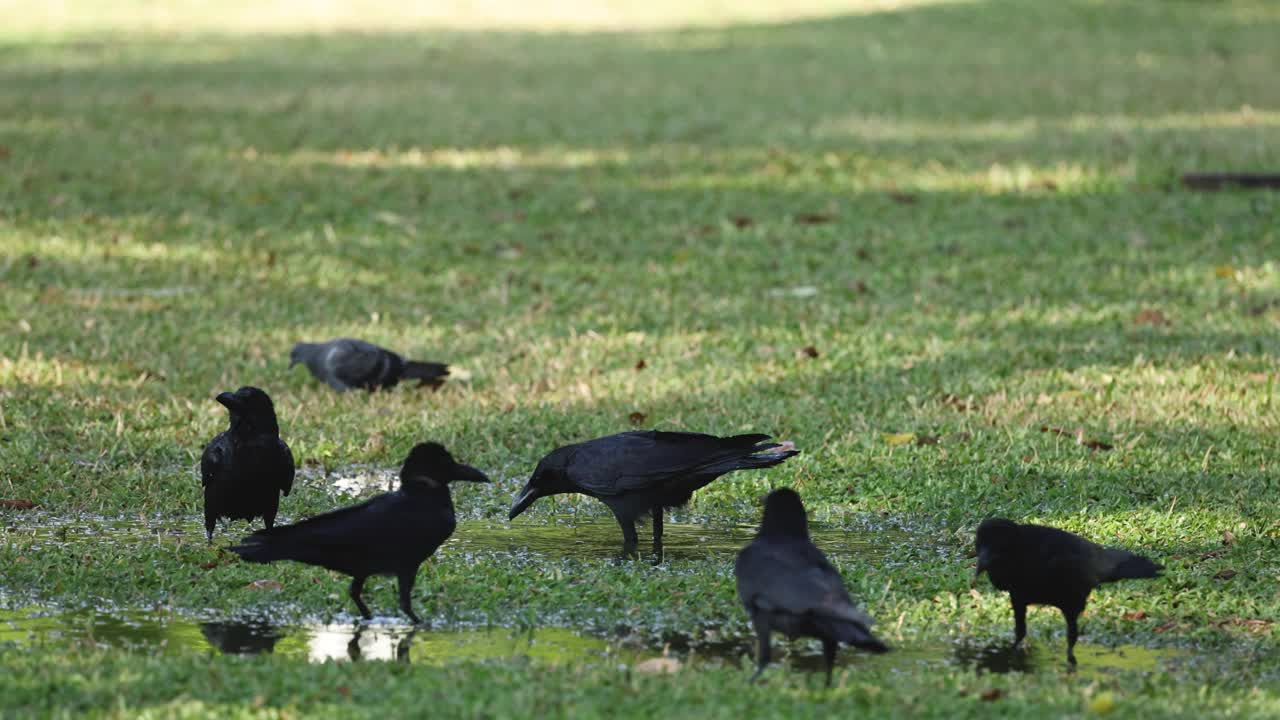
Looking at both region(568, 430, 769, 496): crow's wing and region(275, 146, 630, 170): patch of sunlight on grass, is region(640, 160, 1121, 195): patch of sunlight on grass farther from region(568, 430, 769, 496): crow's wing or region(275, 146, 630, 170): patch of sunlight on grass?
region(568, 430, 769, 496): crow's wing

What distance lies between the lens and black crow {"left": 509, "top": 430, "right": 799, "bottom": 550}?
6688 millimetres

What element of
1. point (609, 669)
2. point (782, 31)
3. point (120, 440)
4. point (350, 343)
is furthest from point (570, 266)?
point (782, 31)

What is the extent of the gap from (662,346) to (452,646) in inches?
196

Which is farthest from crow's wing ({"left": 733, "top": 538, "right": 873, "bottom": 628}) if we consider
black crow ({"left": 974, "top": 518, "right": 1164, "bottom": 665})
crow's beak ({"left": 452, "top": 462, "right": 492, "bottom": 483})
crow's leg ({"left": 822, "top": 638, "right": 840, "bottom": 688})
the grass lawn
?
crow's beak ({"left": 452, "top": 462, "right": 492, "bottom": 483})

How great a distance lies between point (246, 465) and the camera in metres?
6.69

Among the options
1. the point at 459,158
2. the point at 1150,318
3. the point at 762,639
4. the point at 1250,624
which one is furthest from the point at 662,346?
the point at 459,158

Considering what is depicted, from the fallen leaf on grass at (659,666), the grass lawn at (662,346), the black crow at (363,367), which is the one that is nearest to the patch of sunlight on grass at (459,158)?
the grass lawn at (662,346)

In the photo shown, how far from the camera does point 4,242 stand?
13023mm

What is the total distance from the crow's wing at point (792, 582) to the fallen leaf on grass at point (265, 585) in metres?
1.87

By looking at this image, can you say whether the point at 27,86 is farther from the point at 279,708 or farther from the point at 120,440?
the point at 279,708

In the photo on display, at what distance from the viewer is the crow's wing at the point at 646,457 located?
22.0 ft

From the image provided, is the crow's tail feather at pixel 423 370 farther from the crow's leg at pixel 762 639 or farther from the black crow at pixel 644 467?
the crow's leg at pixel 762 639

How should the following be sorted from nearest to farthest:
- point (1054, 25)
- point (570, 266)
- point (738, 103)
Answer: point (570, 266), point (738, 103), point (1054, 25)

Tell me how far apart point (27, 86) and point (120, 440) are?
1480 centimetres
